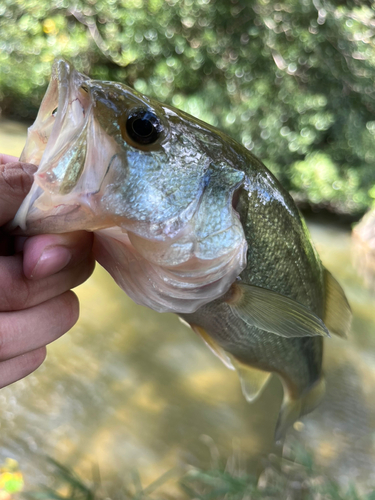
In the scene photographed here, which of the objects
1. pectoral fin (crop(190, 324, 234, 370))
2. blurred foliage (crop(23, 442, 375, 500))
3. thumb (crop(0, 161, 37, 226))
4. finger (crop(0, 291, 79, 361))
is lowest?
blurred foliage (crop(23, 442, 375, 500))

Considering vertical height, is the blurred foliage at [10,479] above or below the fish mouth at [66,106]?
below

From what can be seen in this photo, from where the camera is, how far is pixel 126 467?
1710 millimetres

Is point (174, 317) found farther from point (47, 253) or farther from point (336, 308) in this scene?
point (47, 253)

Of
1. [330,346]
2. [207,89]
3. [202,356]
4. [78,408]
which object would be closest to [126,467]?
[78,408]

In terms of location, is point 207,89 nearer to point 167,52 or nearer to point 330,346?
point 167,52

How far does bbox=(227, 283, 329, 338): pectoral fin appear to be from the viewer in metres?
0.69

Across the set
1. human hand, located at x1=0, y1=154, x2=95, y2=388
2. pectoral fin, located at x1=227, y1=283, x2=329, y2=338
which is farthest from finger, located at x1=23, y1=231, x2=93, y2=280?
pectoral fin, located at x1=227, y1=283, x2=329, y2=338

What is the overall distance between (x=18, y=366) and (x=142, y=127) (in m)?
0.49

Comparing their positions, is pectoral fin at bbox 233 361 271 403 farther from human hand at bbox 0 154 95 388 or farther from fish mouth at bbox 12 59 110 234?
fish mouth at bbox 12 59 110 234

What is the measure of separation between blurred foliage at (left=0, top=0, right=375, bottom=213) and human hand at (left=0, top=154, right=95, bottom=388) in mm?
4930

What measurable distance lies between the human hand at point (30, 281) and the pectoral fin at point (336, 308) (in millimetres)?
625

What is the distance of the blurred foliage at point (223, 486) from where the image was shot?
1310mm

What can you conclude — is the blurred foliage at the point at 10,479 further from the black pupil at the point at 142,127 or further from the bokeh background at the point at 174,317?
the black pupil at the point at 142,127

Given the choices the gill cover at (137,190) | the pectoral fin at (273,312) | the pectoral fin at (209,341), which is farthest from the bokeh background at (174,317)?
the gill cover at (137,190)
